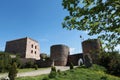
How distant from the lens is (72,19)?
8.73 m

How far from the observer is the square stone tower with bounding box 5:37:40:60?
168ft

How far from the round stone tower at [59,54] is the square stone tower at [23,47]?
948 centimetres

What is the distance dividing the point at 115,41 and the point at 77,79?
1321cm

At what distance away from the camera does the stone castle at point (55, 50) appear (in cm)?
4006

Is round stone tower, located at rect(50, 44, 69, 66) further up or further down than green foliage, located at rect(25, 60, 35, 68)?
further up

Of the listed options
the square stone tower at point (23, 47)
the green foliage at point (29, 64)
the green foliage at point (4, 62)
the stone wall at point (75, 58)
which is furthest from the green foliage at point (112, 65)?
the square stone tower at point (23, 47)

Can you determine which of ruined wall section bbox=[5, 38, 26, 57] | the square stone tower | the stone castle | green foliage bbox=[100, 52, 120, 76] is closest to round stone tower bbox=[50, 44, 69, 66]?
the stone castle

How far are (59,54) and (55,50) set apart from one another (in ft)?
5.00

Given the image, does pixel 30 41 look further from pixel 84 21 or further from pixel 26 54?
pixel 84 21

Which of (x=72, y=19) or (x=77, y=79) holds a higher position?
(x=72, y=19)

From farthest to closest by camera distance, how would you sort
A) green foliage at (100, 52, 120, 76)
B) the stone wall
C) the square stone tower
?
the square stone tower
the stone wall
green foliage at (100, 52, 120, 76)

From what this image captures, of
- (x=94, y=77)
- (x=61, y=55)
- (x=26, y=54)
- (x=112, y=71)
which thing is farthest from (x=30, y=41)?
(x=94, y=77)

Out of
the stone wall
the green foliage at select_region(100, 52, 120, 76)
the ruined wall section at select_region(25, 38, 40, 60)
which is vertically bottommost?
the green foliage at select_region(100, 52, 120, 76)

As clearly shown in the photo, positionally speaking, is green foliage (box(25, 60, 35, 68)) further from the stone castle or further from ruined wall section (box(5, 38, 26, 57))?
ruined wall section (box(5, 38, 26, 57))
